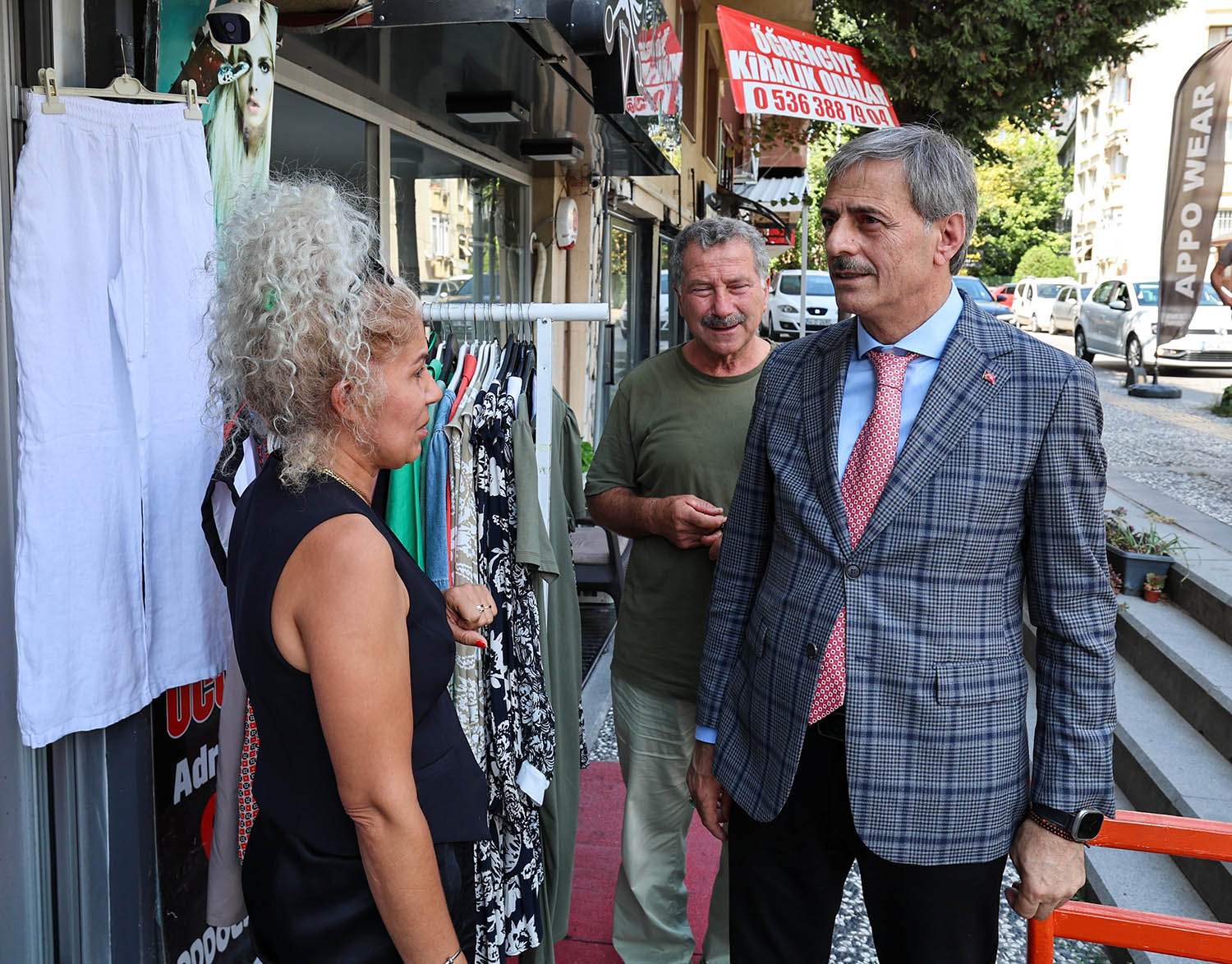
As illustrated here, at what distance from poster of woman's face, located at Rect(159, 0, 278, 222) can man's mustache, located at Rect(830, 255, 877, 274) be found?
1132 millimetres

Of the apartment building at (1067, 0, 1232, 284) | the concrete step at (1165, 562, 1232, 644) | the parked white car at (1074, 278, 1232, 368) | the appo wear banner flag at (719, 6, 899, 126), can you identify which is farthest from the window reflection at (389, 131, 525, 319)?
the apartment building at (1067, 0, 1232, 284)

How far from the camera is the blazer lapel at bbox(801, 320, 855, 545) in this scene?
6.10 feet

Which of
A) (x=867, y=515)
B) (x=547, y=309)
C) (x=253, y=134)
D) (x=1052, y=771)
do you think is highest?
(x=253, y=134)

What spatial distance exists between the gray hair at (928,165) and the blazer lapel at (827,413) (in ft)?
0.94

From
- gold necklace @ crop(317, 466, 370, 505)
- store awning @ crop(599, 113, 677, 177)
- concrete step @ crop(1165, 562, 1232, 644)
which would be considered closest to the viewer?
gold necklace @ crop(317, 466, 370, 505)

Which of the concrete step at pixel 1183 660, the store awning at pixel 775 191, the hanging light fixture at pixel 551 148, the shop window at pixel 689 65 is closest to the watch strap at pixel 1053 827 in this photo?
the concrete step at pixel 1183 660

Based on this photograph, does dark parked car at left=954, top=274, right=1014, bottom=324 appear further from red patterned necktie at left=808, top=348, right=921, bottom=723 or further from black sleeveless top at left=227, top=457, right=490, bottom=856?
black sleeveless top at left=227, top=457, right=490, bottom=856

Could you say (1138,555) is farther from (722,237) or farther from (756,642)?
(756,642)

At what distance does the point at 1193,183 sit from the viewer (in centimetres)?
681

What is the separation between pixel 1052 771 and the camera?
1784 millimetres

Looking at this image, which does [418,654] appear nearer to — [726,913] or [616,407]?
[616,407]

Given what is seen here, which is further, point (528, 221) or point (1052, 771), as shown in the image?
point (528, 221)

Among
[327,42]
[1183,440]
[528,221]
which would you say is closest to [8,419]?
[327,42]

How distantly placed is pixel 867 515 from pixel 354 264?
0.97 meters
